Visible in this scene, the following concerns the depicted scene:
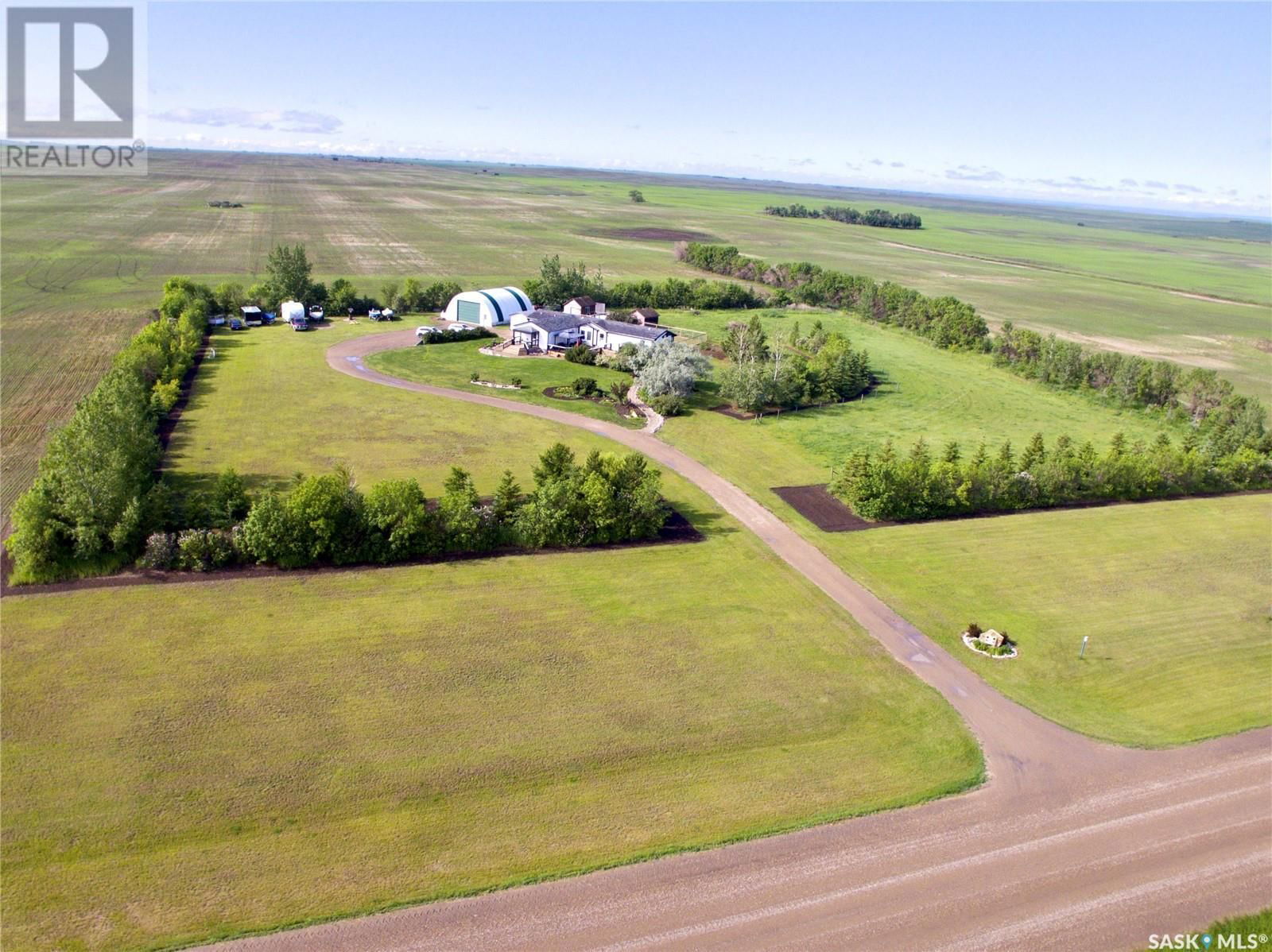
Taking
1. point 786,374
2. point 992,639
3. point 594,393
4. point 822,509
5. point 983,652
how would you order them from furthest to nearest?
point 786,374 → point 594,393 → point 822,509 → point 992,639 → point 983,652

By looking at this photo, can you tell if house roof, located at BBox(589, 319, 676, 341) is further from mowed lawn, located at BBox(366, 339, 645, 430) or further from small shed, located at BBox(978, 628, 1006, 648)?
small shed, located at BBox(978, 628, 1006, 648)

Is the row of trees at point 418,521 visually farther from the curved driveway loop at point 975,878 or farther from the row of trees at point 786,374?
the row of trees at point 786,374

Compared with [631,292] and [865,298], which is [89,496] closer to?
[631,292]

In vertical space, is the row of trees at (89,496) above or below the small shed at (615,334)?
below

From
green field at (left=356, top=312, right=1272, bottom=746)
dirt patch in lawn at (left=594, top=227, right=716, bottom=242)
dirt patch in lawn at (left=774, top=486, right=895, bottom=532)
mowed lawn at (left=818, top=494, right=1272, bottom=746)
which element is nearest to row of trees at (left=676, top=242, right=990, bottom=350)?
green field at (left=356, top=312, right=1272, bottom=746)

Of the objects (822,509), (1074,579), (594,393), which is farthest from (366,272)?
(1074,579)

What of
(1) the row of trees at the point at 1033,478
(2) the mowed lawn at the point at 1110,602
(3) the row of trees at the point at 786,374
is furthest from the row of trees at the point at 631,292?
(2) the mowed lawn at the point at 1110,602

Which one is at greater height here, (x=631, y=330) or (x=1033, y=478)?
(x=631, y=330)
